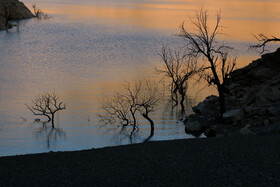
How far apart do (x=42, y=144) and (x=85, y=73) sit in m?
15.8

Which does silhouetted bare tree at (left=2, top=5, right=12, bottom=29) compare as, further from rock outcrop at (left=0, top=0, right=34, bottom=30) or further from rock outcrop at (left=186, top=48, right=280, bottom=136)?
rock outcrop at (left=186, top=48, right=280, bottom=136)

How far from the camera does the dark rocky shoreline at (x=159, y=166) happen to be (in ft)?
34.6

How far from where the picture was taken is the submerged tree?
23141 mm

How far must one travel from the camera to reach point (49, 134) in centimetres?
2222

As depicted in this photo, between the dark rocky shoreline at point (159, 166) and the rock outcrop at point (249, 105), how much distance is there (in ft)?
17.5

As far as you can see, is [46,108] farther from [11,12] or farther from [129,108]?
[11,12]

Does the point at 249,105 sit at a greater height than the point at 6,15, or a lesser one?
lesser

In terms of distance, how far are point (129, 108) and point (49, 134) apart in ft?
19.9

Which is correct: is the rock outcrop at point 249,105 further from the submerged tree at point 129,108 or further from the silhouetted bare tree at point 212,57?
the submerged tree at point 129,108

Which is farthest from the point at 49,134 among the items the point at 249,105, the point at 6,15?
the point at 6,15

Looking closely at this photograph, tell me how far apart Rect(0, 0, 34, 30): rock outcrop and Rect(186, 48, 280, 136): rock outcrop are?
4801cm

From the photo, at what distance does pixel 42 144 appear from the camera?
68.8ft

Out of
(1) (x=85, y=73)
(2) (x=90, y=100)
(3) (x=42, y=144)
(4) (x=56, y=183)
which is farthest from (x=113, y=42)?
(4) (x=56, y=183)

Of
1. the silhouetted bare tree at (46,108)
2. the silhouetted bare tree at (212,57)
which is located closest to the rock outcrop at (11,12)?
the silhouetted bare tree at (212,57)
